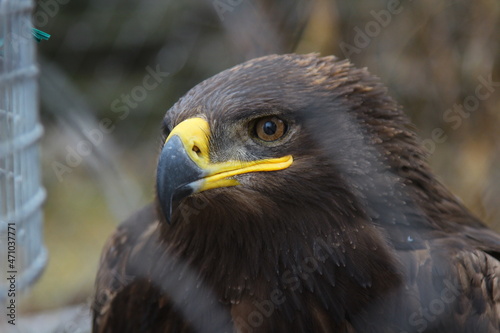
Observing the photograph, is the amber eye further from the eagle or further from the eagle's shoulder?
the eagle's shoulder

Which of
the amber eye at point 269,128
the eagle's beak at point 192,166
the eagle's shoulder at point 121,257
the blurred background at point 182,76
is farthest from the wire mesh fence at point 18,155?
the amber eye at point 269,128

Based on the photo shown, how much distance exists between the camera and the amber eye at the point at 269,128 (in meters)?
2.19

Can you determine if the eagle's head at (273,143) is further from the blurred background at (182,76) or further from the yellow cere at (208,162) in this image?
the blurred background at (182,76)

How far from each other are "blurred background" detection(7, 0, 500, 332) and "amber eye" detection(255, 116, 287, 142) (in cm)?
110

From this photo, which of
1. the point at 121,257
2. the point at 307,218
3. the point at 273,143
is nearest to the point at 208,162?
the point at 273,143

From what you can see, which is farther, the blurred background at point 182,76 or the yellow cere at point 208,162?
the blurred background at point 182,76

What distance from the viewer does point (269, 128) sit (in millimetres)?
2184

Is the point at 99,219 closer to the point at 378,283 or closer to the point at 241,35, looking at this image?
the point at 241,35

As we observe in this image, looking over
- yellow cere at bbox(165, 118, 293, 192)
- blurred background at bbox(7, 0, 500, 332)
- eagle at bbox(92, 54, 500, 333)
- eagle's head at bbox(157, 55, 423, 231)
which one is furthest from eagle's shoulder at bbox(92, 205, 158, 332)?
yellow cere at bbox(165, 118, 293, 192)

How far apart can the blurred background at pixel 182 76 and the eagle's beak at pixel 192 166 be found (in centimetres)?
109

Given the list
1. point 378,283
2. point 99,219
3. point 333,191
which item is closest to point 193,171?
point 333,191

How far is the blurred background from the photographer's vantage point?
170 inches

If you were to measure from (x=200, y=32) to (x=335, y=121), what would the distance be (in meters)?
4.83

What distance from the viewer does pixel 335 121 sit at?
88.6 inches
